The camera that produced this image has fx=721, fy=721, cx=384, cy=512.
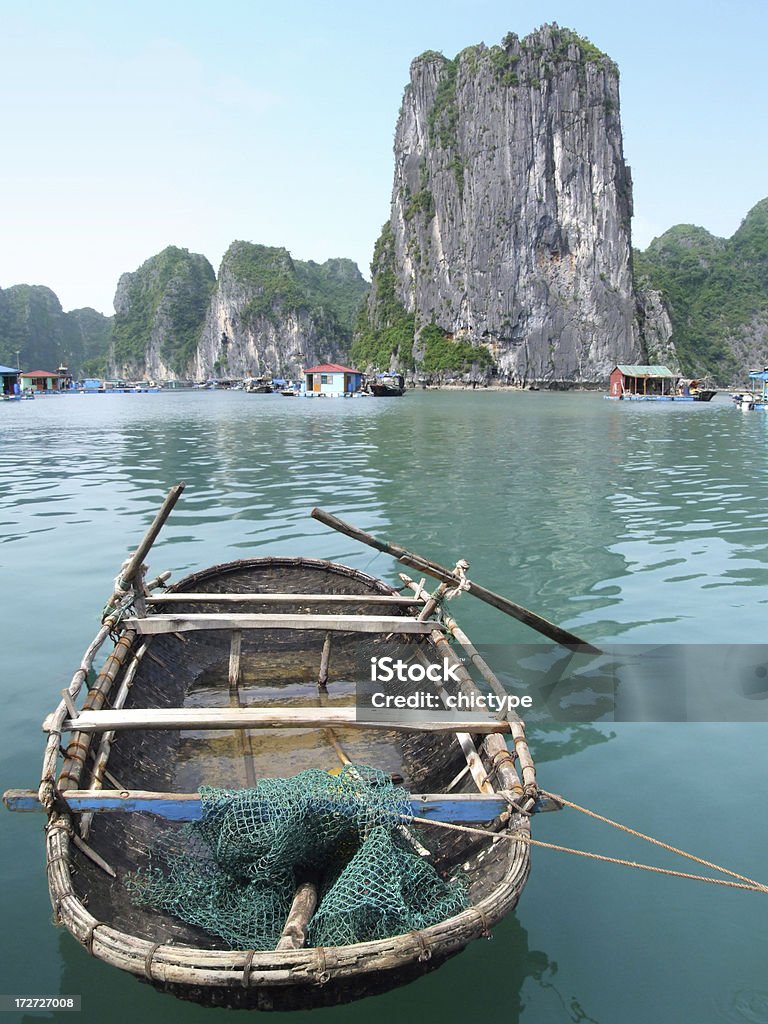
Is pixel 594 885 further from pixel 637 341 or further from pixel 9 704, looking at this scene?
pixel 637 341

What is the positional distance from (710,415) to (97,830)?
43.1 m

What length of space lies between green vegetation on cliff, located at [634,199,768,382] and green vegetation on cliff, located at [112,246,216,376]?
87645 mm

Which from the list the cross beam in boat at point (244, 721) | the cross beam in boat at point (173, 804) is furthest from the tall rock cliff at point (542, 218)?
the cross beam in boat at point (173, 804)

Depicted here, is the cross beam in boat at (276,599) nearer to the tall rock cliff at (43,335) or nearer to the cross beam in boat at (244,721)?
the cross beam in boat at (244,721)

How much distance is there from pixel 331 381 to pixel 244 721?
65.1m

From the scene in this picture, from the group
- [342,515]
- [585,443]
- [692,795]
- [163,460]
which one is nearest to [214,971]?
[692,795]

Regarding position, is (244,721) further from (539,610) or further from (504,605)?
(539,610)

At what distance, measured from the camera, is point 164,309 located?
147 metres

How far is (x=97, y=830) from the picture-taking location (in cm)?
350

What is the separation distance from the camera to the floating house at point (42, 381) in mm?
79250

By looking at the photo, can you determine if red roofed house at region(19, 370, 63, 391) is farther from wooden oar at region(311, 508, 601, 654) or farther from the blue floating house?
wooden oar at region(311, 508, 601, 654)

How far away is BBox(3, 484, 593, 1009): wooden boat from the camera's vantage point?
2.47 m

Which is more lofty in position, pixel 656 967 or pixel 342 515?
pixel 342 515

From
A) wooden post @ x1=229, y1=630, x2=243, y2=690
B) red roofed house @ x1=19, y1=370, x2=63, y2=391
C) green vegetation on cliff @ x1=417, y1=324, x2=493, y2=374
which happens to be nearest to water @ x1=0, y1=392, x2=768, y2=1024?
wooden post @ x1=229, y1=630, x2=243, y2=690
